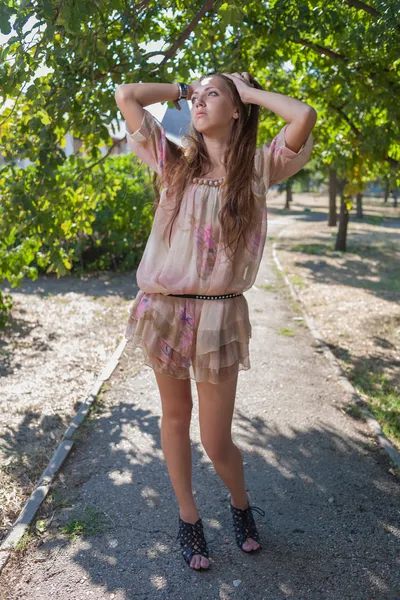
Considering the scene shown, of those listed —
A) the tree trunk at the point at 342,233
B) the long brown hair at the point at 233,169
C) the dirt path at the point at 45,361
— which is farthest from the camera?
the tree trunk at the point at 342,233

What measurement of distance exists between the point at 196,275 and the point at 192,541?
1.34 meters

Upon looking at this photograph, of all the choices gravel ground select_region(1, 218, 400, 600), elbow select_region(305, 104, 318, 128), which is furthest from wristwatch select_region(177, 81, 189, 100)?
gravel ground select_region(1, 218, 400, 600)

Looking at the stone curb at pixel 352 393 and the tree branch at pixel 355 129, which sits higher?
the tree branch at pixel 355 129

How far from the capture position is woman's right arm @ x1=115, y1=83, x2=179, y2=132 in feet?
9.15

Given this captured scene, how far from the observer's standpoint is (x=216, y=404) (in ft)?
9.34

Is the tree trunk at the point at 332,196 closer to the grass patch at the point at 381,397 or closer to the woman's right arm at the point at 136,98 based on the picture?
the grass patch at the point at 381,397

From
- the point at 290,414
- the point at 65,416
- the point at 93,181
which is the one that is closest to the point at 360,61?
the point at 93,181

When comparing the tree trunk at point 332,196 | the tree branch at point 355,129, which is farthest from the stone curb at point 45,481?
the tree trunk at point 332,196

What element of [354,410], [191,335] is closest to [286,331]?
[354,410]

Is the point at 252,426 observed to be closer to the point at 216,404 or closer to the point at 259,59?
the point at 216,404

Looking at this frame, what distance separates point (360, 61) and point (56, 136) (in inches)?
126

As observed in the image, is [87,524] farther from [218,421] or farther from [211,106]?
[211,106]

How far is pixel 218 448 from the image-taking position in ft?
9.58

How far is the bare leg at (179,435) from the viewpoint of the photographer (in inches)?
114
